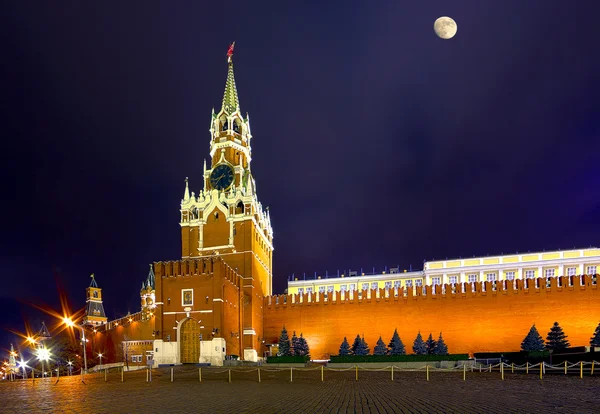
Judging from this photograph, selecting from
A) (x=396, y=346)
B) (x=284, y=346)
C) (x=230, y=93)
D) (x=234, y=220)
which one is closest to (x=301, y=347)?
(x=284, y=346)

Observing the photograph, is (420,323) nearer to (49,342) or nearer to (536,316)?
(536,316)

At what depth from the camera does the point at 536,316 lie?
129 feet

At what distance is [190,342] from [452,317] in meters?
20.1

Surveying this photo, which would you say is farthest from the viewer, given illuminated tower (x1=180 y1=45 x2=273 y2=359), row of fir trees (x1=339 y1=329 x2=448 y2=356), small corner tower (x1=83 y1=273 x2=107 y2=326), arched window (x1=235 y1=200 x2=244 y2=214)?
small corner tower (x1=83 y1=273 x2=107 y2=326)

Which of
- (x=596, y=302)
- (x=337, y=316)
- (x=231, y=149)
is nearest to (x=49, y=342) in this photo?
(x=231, y=149)

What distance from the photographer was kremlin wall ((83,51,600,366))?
38.7m

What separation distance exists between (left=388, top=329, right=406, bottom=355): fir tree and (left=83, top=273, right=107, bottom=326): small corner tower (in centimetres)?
5300

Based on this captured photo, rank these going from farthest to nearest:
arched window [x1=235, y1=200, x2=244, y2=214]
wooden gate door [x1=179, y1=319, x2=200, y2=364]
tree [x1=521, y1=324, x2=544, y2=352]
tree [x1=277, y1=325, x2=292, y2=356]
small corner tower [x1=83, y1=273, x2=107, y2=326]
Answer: small corner tower [x1=83, y1=273, x2=107, y2=326]
arched window [x1=235, y1=200, x2=244, y2=214]
tree [x1=277, y1=325, x2=292, y2=356]
wooden gate door [x1=179, y1=319, x2=200, y2=364]
tree [x1=521, y1=324, x2=544, y2=352]

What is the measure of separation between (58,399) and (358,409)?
953 cm

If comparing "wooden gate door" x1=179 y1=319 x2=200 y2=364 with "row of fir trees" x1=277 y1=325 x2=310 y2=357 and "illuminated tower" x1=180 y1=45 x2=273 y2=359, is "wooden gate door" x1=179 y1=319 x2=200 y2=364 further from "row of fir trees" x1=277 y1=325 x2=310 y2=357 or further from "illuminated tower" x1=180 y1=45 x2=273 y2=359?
"row of fir trees" x1=277 y1=325 x2=310 y2=357

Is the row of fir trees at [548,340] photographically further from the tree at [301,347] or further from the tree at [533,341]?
the tree at [301,347]

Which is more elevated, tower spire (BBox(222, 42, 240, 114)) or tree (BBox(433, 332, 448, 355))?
tower spire (BBox(222, 42, 240, 114))

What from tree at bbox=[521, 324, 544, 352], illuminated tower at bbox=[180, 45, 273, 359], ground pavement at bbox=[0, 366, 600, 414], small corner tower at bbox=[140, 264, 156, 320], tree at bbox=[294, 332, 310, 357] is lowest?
tree at bbox=[294, 332, 310, 357]

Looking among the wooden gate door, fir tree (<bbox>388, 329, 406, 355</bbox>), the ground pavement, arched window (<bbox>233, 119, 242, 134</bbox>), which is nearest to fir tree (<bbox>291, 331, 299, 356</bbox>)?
fir tree (<bbox>388, 329, 406, 355</bbox>)
